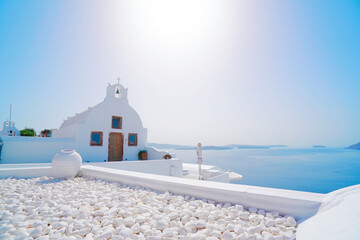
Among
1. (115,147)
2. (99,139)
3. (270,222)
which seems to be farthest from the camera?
(115,147)

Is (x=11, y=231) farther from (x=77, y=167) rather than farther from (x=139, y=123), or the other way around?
(x=139, y=123)

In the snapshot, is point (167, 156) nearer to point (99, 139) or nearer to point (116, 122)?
point (116, 122)

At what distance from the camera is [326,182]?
3947 cm

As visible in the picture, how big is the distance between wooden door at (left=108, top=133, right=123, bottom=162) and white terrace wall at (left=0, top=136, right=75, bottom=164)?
2.94 meters

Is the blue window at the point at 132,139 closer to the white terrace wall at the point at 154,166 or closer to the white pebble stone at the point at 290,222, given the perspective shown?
the white terrace wall at the point at 154,166

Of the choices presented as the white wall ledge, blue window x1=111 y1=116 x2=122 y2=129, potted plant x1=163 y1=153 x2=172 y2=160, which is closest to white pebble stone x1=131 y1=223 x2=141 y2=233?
the white wall ledge

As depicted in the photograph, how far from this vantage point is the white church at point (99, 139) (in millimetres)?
10047

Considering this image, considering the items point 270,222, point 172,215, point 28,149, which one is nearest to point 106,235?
point 172,215

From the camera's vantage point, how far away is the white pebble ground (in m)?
2.06

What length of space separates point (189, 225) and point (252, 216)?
0.82 meters

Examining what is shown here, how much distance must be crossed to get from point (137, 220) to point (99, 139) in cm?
1143

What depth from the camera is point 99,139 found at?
41.8ft

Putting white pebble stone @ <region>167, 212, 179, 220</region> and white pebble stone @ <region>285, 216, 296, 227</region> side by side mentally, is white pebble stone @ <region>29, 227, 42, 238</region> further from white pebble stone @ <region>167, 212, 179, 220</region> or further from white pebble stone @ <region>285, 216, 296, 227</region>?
white pebble stone @ <region>285, 216, 296, 227</region>

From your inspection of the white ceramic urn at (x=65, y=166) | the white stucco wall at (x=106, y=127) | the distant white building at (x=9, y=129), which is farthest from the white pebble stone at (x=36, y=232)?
the distant white building at (x=9, y=129)
